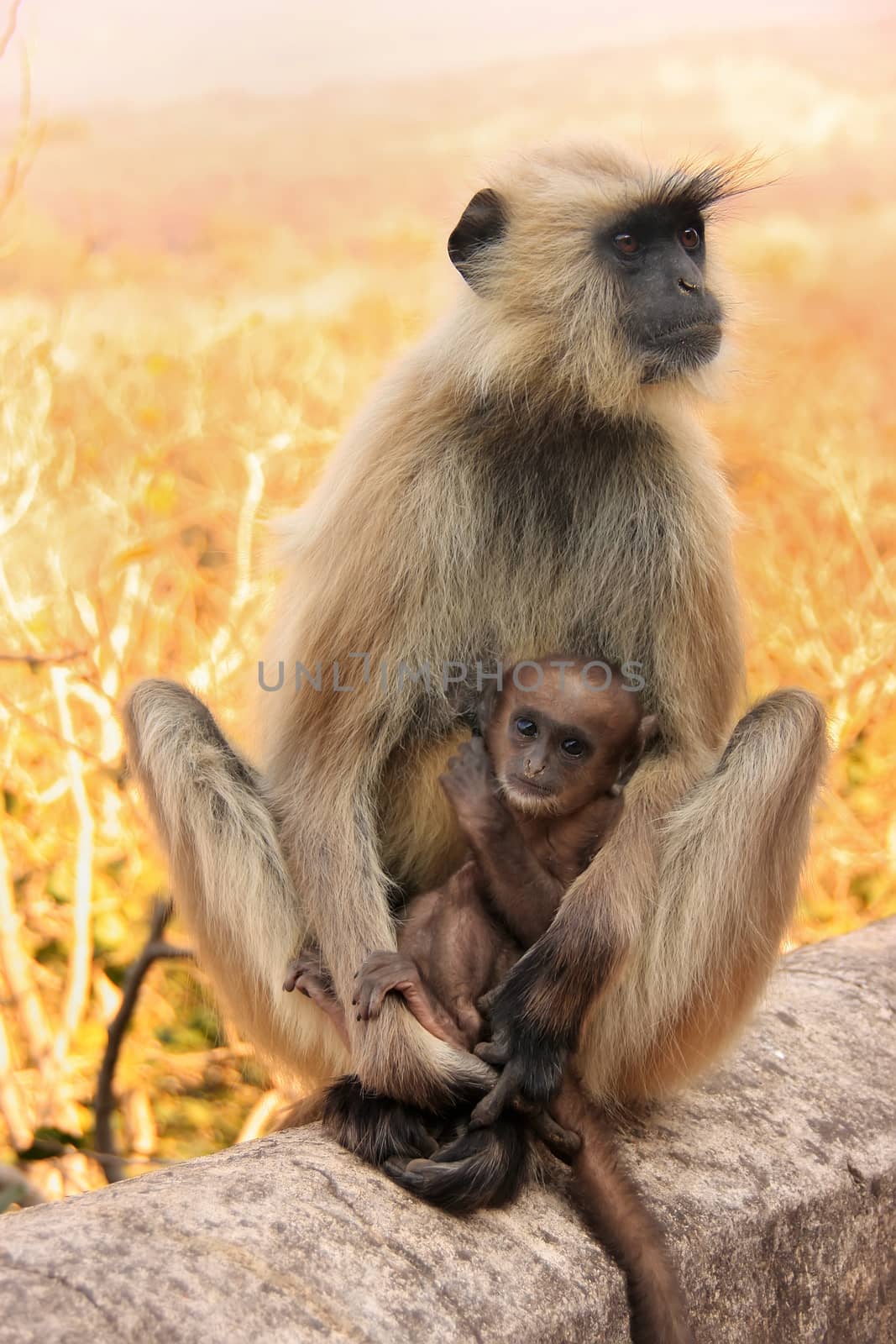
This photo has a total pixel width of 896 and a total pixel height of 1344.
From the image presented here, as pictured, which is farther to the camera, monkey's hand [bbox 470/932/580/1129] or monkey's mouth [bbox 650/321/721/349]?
monkey's mouth [bbox 650/321/721/349]

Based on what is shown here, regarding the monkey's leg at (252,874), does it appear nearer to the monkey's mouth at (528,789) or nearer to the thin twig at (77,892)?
the monkey's mouth at (528,789)

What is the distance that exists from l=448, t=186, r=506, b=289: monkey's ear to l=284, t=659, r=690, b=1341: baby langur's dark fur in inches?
32.6

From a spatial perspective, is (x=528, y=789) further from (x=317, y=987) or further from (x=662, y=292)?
(x=662, y=292)

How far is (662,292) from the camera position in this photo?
8.43 ft

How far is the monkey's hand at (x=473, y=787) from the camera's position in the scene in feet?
7.72

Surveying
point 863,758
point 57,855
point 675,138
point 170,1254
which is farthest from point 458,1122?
point 675,138

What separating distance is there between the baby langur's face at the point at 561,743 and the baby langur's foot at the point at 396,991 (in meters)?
0.33

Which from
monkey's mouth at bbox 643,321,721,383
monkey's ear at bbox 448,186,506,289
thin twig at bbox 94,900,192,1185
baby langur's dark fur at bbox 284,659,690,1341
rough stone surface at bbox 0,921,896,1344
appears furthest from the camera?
thin twig at bbox 94,900,192,1185

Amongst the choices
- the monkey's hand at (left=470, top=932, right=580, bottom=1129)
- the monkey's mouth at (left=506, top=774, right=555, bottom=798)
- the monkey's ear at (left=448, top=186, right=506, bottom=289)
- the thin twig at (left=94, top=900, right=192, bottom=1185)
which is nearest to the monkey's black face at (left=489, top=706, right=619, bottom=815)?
the monkey's mouth at (left=506, top=774, right=555, bottom=798)

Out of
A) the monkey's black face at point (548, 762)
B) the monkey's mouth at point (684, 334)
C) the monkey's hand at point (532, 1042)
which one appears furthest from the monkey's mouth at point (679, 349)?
the monkey's hand at point (532, 1042)

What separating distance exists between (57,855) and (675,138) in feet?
17.5

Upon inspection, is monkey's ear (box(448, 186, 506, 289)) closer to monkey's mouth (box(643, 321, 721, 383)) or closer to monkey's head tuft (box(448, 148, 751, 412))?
monkey's head tuft (box(448, 148, 751, 412))

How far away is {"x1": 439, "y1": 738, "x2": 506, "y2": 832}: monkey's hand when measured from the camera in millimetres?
2352

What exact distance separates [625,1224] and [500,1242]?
0.20 m
